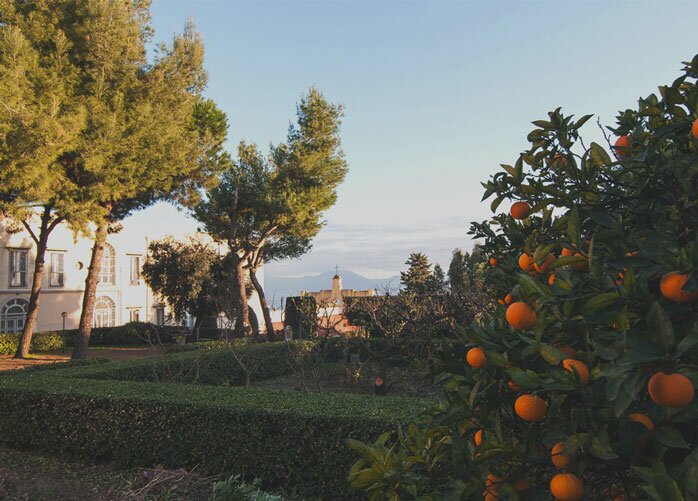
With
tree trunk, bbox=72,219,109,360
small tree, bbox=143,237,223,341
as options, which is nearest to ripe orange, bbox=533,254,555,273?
tree trunk, bbox=72,219,109,360

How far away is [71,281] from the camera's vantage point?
28.5 m

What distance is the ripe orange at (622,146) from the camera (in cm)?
173

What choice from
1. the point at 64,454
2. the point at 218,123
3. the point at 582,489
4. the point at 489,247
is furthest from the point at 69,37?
the point at 582,489

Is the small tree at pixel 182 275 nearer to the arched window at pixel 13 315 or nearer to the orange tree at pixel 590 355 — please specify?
the arched window at pixel 13 315

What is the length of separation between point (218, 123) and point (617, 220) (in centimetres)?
2513

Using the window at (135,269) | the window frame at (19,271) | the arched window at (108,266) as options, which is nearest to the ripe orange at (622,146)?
the window frame at (19,271)

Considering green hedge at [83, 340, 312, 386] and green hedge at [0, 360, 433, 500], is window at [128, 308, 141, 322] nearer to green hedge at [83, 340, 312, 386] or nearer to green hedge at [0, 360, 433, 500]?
green hedge at [83, 340, 312, 386]

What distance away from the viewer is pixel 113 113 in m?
16.3

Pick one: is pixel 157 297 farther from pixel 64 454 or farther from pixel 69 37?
pixel 64 454

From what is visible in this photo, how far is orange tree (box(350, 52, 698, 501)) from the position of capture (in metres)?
1.05

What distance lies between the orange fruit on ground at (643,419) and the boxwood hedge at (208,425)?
12.7 feet

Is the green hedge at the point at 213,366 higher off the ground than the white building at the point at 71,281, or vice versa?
the white building at the point at 71,281

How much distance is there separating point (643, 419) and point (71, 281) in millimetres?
31426

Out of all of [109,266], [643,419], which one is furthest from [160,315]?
[643,419]
